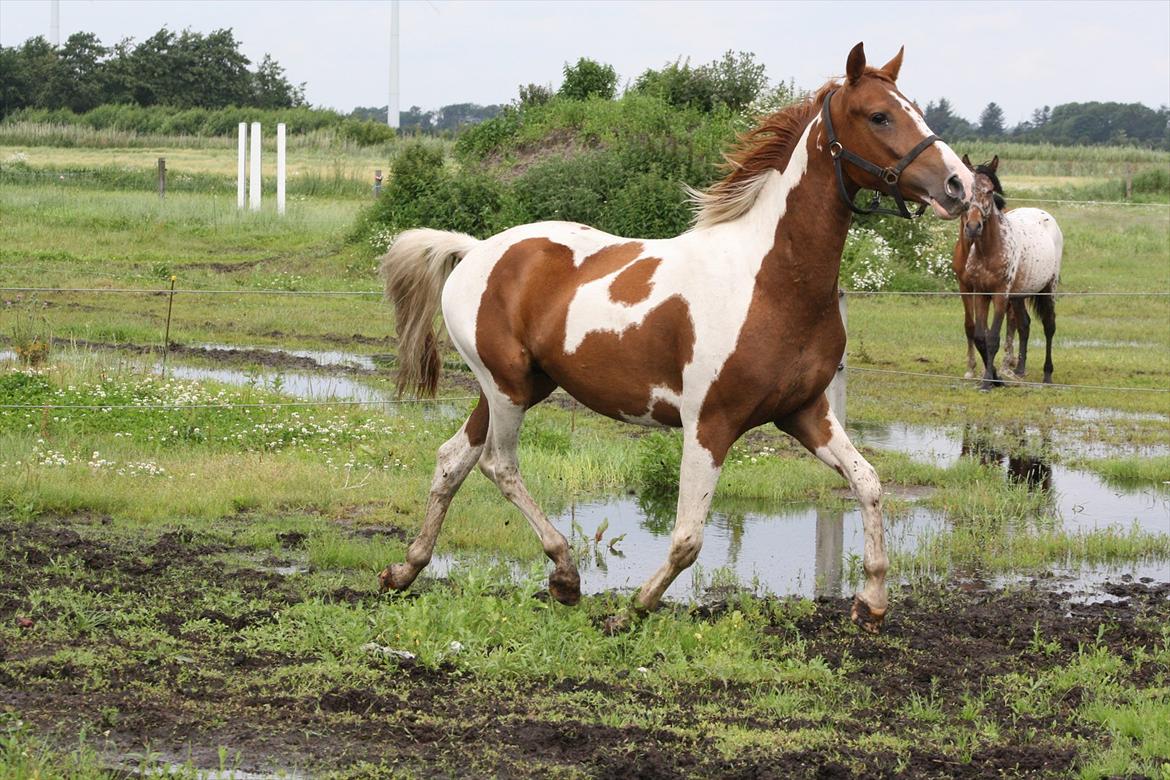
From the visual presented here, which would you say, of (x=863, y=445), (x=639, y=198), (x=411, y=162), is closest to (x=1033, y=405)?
(x=863, y=445)

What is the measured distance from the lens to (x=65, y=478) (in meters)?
9.07

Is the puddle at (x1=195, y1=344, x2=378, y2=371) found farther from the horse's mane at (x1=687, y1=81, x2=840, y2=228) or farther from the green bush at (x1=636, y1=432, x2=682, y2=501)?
the horse's mane at (x1=687, y1=81, x2=840, y2=228)

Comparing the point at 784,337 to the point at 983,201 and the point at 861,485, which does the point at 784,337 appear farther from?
the point at 983,201

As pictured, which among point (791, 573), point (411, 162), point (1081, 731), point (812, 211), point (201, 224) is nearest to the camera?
point (1081, 731)

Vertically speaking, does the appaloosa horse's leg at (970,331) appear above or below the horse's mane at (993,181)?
below

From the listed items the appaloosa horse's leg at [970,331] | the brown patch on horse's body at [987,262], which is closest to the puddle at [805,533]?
the appaloosa horse's leg at [970,331]

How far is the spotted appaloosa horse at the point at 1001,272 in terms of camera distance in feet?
48.4

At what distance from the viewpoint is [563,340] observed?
22.3 feet

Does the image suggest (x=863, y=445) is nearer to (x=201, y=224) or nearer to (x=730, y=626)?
(x=730, y=626)

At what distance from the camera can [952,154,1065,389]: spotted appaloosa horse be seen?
14.7 metres

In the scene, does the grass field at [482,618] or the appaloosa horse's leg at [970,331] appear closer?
the grass field at [482,618]

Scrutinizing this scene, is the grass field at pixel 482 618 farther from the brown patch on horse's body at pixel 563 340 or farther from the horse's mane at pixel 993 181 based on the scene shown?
the horse's mane at pixel 993 181

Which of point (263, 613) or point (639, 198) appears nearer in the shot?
point (263, 613)

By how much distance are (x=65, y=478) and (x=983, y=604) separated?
229 inches
